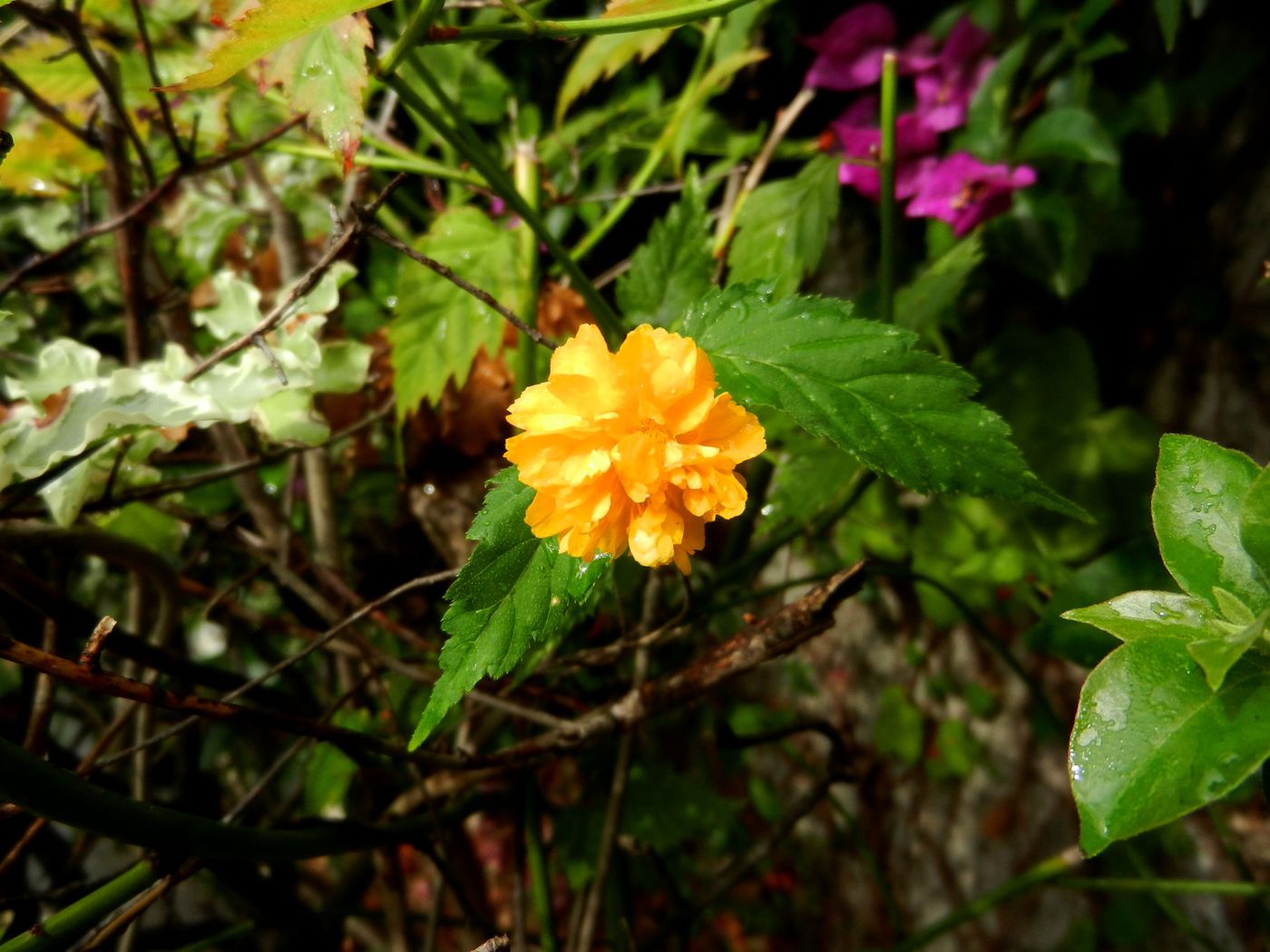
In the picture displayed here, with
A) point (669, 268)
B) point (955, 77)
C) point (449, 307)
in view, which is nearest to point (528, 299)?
point (449, 307)

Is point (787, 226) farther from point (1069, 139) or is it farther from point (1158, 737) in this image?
point (1158, 737)

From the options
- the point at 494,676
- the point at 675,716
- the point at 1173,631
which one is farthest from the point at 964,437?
the point at 675,716

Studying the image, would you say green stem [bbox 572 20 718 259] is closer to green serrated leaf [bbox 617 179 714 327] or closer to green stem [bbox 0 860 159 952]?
green serrated leaf [bbox 617 179 714 327]

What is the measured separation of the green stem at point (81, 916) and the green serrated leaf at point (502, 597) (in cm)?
26

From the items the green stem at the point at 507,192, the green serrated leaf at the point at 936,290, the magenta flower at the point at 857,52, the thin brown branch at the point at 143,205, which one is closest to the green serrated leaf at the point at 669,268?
the green stem at the point at 507,192

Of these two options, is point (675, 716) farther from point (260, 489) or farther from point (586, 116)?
point (586, 116)

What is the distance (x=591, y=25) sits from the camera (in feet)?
1.65

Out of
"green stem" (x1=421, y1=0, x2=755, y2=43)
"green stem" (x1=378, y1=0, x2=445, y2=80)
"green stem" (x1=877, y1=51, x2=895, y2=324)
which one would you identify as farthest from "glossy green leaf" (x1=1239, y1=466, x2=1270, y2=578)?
"green stem" (x1=378, y1=0, x2=445, y2=80)

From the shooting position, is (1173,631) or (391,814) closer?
(1173,631)

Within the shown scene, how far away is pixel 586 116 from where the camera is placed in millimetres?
1046

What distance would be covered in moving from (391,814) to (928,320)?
741 millimetres

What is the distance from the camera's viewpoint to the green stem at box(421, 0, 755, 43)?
0.50 meters

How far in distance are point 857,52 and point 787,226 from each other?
1.25ft

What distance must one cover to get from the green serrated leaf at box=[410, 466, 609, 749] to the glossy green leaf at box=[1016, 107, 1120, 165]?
2.43 ft
